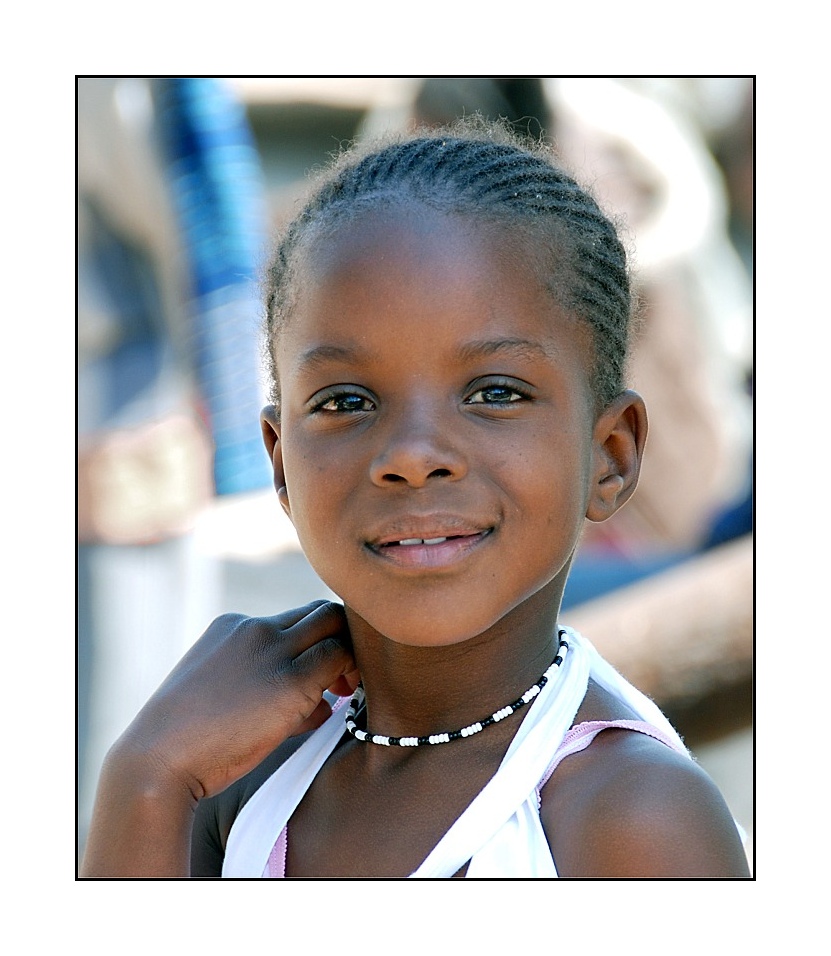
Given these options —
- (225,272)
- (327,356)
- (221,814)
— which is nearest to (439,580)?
(327,356)

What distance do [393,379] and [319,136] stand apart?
2115mm

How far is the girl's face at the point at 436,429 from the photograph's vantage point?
1.08m

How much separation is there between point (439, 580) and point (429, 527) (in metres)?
0.06

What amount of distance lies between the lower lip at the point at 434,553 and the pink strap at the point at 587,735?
201 mm

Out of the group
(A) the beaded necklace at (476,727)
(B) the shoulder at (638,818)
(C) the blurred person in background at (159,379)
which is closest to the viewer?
(B) the shoulder at (638,818)

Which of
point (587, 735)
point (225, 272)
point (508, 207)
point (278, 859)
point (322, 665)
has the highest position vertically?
point (225, 272)

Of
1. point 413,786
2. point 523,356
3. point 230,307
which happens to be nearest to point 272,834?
point 413,786

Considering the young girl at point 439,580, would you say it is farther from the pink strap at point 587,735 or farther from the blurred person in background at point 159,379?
the blurred person in background at point 159,379

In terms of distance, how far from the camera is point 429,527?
3.53ft

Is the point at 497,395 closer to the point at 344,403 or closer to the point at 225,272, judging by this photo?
the point at 344,403

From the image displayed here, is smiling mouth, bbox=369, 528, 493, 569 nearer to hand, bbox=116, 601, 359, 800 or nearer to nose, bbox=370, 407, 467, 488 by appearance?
nose, bbox=370, 407, 467, 488

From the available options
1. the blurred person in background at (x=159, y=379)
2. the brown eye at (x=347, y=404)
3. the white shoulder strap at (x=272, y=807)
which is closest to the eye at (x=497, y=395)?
the brown eye at (x=347, y=404)

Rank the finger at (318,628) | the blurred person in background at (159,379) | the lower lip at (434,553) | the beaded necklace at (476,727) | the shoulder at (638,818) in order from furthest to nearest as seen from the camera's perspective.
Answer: the blurred person in background at (159,379) → the finger at (318,628) → the beaded necklace at (476,727) → the lower lip at (434,553) → the shoulder at (638,818)

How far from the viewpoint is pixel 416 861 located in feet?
3.66
